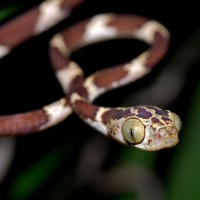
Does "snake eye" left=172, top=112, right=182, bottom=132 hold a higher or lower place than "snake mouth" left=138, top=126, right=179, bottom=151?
lower

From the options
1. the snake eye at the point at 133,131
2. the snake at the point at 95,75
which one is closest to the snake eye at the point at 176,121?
the snake at the point at 95,75

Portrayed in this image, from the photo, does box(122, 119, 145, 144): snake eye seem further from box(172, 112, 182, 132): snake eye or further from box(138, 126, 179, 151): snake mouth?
box(172, 112, 182, 132): snake eye

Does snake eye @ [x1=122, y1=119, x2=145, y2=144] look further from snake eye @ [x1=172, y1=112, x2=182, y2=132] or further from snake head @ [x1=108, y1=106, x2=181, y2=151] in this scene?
snake eye @ [x1=172, y1=112, x2=182, y2=132]

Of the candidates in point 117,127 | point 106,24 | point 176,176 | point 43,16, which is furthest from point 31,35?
point 176,176

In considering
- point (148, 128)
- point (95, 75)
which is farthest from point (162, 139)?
point (95, 75)

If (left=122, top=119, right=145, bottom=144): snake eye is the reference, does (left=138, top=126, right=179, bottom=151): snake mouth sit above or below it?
below

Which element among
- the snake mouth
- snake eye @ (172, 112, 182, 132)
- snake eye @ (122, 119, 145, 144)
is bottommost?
snake eye @ (172, 112, 182, 132)

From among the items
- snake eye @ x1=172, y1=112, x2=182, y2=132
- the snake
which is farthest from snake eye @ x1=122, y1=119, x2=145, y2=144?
snake eye @ x1=172, y1=112, x2=182, y2=132

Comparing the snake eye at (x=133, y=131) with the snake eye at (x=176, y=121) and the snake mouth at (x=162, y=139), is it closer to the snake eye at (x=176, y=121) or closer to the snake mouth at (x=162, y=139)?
the snake mouth at (x=162, y=139)

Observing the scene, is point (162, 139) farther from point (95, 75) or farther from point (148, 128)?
point (95, 75)
